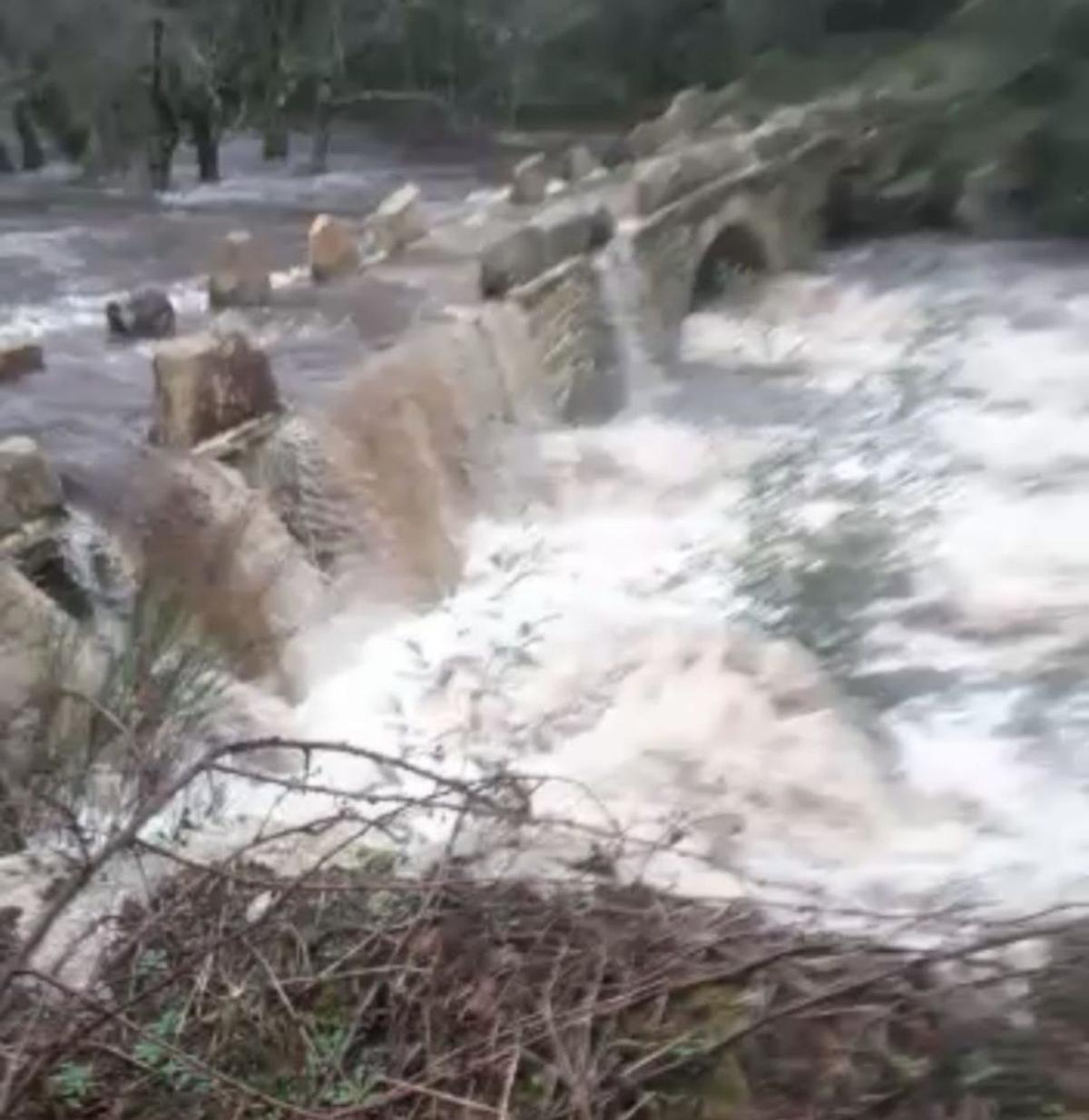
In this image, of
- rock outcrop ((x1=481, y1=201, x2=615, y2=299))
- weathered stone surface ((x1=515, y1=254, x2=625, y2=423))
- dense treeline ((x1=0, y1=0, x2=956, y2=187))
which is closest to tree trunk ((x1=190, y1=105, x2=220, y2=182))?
dense treeline ((x1=0, y1=0, x2=956, y2=187))

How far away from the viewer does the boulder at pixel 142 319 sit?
1041 cm

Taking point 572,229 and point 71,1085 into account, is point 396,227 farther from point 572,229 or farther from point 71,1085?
point 71,1085

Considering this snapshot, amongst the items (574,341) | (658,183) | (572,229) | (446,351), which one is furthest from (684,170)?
(446,351)

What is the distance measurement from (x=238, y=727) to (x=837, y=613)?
8.48 ft

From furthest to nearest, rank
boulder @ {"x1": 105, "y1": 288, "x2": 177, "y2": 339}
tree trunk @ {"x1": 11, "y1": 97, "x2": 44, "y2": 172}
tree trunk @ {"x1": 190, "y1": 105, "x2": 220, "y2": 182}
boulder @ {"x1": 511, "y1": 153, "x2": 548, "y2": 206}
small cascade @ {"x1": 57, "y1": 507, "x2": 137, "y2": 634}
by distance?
tree trunk @ {"x1": 190, "y1": 105, "x2": 220, "y2": 182}
tree trunk @ {"x1": 11, "y1": 97, "x2": 44, "y2": 172}
boulder @ {"x1": 511, "y1": 153, "x2": 548, "y2": 206}
boulder @ {"x1": 105, "y1": 288, "x2": 177, "y2": 339}
small cascade @ {"x1": 57, "y1": 507, "x2": 137, "y2": 634}

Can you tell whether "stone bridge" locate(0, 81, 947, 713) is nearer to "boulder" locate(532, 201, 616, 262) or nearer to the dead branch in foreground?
"boulder" locate(532, 201, 616, 262)

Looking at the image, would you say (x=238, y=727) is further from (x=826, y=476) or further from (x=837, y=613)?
(x=826, y=476)

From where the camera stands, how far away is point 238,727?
635 cm

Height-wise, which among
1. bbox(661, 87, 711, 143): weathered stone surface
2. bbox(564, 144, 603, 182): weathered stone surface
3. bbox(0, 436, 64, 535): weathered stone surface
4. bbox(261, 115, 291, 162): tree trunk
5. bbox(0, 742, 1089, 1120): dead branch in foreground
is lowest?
bbox(261, 115, 291, 162): tree trunk

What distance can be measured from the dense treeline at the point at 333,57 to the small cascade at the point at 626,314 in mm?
4013

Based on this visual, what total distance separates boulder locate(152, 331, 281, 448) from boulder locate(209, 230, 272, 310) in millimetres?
2822

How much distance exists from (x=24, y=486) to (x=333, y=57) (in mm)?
13958

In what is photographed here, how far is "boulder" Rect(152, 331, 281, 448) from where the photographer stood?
7.83 meters

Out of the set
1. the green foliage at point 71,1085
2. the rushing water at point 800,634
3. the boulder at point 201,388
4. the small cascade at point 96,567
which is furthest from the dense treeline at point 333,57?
the green foliage at point 71,1085
